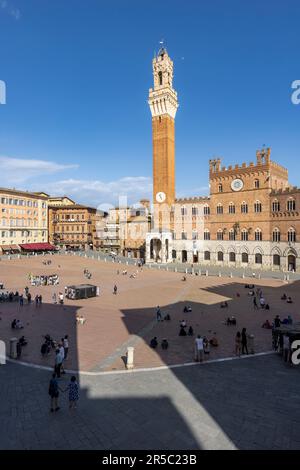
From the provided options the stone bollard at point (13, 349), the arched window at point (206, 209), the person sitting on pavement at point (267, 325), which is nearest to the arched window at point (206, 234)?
the arched window at point (206, 209)

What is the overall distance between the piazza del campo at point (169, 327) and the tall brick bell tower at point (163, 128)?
233 mm

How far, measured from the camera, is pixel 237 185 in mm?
54000

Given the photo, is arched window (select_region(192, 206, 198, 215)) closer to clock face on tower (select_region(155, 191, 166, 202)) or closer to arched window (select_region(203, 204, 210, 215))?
arched window (select_region(203, 204, 210, 215))

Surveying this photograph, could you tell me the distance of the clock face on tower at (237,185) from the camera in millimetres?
53425

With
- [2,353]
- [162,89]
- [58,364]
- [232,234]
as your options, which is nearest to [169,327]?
[58,364]

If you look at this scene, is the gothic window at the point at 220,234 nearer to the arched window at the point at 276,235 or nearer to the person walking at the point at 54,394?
the arched window at the point at 276,235

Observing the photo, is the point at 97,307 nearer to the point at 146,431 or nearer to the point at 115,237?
the point at 146,431

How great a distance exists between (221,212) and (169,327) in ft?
125

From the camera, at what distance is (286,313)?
25.1m

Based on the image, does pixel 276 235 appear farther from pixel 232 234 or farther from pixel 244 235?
pixel 232 234

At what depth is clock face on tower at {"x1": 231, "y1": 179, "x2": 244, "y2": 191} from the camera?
5342 cm

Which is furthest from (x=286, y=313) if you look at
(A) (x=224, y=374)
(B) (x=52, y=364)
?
(B) (x=52, y=364)

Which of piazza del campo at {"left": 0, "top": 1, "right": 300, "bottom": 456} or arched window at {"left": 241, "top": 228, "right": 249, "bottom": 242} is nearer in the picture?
piazza del campo at {"left": 0, "top": 1, "right": 300, "bottom": 456}

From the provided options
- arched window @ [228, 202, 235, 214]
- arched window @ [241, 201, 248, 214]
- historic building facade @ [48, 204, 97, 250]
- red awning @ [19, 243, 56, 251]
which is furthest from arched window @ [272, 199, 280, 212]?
historic building facade @ [48, 204, 97, 250]
